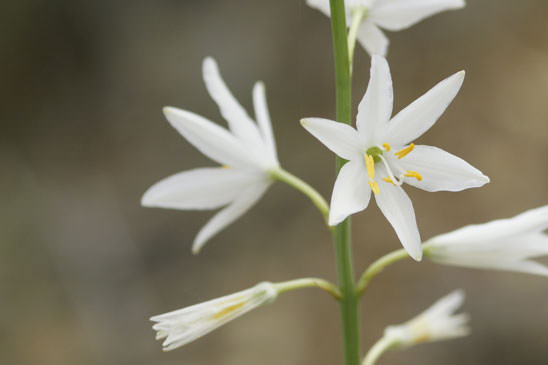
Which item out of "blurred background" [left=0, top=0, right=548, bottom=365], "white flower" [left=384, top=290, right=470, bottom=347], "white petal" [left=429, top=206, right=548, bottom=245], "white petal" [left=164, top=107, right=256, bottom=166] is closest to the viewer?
"white petal" [left=429, top=206, right=548, bottom=245]

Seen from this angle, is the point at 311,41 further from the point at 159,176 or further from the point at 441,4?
the point at 441,4

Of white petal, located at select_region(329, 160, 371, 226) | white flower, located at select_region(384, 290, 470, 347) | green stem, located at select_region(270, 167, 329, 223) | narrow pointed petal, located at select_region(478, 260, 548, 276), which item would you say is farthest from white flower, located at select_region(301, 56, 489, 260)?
white flower, located at select_region(384, 290, 470, 347)

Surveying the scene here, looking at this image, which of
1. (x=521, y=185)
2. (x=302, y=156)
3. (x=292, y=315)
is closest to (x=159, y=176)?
(x=302, y=156)

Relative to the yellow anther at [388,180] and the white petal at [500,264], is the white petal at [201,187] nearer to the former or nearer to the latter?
the yellow anther at [388,180]

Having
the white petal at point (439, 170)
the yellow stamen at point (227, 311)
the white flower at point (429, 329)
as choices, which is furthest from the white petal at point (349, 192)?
the white flower at point (429, 329)

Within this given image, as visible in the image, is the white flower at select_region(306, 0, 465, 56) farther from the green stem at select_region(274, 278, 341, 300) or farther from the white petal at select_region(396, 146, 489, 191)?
the green stem at select_region(274, 278, 341, 300)
